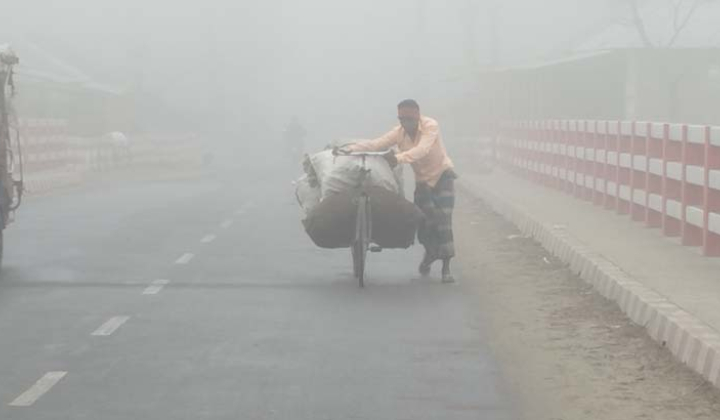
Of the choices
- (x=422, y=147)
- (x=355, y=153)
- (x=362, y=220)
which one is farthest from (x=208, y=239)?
(x=422, y=147)

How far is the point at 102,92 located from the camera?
2255 inches

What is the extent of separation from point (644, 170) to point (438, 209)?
4084mm

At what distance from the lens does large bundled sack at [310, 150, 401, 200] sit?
1399 centimetres

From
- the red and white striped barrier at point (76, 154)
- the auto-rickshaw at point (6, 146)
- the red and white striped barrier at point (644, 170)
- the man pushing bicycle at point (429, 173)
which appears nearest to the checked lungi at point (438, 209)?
the man pushing bicycle at point (429, 173)

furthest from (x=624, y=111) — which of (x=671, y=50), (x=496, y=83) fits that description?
(x=496, y=83)

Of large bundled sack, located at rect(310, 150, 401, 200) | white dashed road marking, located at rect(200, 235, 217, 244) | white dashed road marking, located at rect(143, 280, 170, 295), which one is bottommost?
white dashed road marking, located at rect(200, 235, 217, 244)

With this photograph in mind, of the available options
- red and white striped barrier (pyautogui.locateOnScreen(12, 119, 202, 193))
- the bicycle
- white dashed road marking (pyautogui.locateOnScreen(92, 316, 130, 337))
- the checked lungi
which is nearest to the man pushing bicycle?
the checked lungi

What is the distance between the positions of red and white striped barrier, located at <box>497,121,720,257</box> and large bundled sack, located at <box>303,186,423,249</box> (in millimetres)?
2856

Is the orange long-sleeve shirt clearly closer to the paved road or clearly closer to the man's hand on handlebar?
the man's hand on handlebar

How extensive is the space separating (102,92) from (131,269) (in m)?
43.0

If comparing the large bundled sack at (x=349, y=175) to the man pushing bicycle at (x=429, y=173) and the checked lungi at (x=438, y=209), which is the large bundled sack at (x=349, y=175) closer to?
the man pushing bicycle at (x=429, y=173)

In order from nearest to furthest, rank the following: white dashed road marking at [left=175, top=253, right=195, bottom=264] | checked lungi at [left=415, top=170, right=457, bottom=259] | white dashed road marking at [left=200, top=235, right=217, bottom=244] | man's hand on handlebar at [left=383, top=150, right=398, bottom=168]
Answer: man's hand on handlebar at [left=383, top=150, right=398, bottom=168]
checked lungi at [left=415, top=170, right=457, bottom=259]
white dashed road marking at [left=175, top=253, right=195, bottom=264]
white dashed road marking at [left=200, top=235, right=217, bottom=244]

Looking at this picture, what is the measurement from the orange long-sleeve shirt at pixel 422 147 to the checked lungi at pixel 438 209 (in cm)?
8

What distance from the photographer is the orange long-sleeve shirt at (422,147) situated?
14.0m
